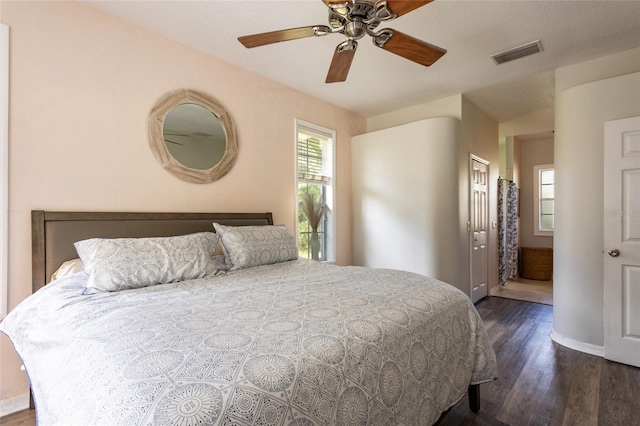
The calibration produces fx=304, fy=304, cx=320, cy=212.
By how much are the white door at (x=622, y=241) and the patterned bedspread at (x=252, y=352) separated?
1.65 metres

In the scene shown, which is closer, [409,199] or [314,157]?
[409,199]

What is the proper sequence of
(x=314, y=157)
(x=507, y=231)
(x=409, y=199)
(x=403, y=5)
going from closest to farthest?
(x=403, y=5) < (x=409, y=199) < (x=314, y=157) < (x=507, y=231)

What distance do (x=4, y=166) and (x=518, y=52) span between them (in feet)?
13.1

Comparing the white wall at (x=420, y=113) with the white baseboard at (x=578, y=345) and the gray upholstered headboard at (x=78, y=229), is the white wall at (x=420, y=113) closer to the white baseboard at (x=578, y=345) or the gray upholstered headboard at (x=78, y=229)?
the white baseboard at (x=578, y=345)

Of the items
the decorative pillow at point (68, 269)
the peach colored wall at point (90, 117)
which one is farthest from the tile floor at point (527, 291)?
the decorative pillow at point (68, 269)

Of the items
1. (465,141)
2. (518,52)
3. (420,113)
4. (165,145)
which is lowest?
(165,145)

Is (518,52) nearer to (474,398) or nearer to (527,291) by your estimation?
(474,398)

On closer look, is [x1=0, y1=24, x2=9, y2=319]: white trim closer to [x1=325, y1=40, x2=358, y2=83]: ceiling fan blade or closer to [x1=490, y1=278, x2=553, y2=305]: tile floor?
[x1=325, y1=40, x2=358, y2=83]: ceiling fan blade

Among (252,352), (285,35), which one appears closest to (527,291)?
(285,35)

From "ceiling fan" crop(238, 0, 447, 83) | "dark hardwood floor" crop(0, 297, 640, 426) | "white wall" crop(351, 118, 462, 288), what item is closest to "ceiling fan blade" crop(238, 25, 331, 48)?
"ceiling fan" crop(238, 0, 447, 83)

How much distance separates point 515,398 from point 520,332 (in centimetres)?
139

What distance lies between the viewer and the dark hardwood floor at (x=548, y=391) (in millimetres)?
1787

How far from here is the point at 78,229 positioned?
6.71 feet

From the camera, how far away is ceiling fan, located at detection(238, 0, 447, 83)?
60.9 inches
